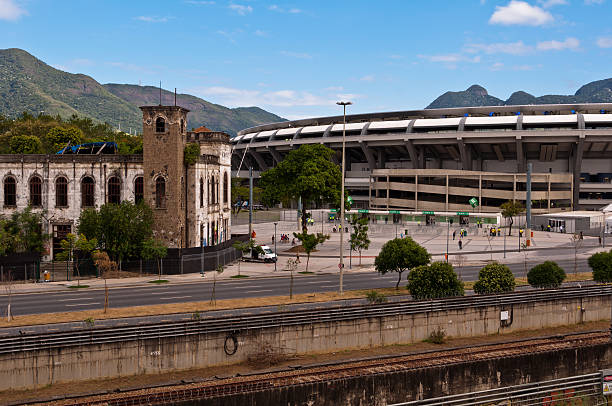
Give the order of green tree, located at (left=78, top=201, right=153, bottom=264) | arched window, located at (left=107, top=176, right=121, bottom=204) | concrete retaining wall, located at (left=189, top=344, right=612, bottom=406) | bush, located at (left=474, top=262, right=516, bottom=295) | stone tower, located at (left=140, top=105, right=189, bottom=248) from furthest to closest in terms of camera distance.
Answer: arched window, located at (left=107, top=176, right=121, bottom=204) → stone tower, located at (left=140, top=105, right=189, bottom=248) → green tree, located at (left=78, top=201, right=153, bottom=264) → bush, located at (left=474, top=262, right=516, bottom=295) → concrete retaining wall, located at (left=189, top=344, right=612, bottom=406)

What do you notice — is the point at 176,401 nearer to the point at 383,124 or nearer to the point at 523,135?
the point at 523,135

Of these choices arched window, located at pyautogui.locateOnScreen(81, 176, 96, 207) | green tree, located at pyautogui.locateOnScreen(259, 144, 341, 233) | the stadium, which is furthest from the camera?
the stadium

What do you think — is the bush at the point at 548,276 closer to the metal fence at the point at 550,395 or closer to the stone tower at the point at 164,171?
the metal fence at the point at 550,395

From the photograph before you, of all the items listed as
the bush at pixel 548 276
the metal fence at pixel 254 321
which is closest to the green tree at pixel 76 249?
the metal fence at pixel 254 321

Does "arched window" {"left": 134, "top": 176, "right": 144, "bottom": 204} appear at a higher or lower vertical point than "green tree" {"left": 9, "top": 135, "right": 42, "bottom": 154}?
lower

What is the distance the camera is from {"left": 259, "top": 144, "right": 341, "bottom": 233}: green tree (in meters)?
69.2

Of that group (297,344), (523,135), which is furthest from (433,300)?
(523,135)

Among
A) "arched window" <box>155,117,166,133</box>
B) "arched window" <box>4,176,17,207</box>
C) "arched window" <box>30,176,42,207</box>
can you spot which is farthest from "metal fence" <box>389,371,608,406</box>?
"arched window" <box>4,176,17,207</box>

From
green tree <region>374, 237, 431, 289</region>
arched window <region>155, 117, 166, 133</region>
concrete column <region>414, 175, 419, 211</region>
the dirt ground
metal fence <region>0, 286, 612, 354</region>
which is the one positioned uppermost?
arched window <region>155, 117, 166, 133</region>

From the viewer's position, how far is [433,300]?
31.9 metres

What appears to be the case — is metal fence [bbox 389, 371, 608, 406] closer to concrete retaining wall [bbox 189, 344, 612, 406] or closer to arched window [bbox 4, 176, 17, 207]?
concrete retaining wall [bbox 189, 344, 612, 406]

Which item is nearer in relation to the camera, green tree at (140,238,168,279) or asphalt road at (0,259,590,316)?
asphalt road at (0,259,590,316)

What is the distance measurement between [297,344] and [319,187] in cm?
4146

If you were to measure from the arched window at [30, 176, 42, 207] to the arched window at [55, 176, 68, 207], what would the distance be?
5.25 feet
